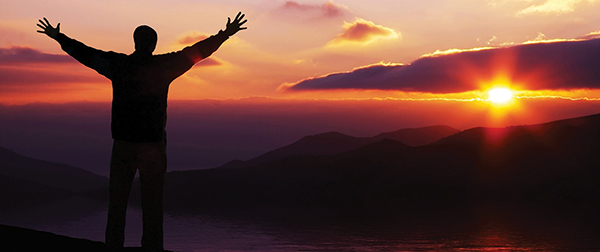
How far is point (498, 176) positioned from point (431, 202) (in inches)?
994

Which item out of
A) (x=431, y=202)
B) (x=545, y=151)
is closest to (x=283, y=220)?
(x=431, y=202)

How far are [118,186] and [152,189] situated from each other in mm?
606

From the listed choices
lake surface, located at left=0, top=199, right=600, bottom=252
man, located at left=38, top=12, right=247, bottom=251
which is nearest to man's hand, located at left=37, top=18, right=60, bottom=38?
man, located at left=38, top=12, right=247, bottom=251

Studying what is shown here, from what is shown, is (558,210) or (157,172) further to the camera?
(558,210)

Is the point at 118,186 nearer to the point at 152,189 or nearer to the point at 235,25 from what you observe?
the point at 152,189

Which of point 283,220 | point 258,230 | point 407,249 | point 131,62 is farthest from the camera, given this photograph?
point 283,220

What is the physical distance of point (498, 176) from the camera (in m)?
200

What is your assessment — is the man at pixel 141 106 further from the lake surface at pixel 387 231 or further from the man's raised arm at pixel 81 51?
the lake surface at pixel 387 231

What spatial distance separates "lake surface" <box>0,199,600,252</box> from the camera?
11856cm

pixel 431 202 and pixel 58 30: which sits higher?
A: pixel 431 202

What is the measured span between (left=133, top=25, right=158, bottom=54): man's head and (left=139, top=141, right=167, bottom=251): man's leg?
1.64 m

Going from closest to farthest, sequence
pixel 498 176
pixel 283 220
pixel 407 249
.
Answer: pixel 407 249 < pixel 283 220 < pixel 498 176

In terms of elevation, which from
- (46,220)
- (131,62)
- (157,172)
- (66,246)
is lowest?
(66,246)

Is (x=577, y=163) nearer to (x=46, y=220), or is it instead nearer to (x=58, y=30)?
(x=46, y=220)
